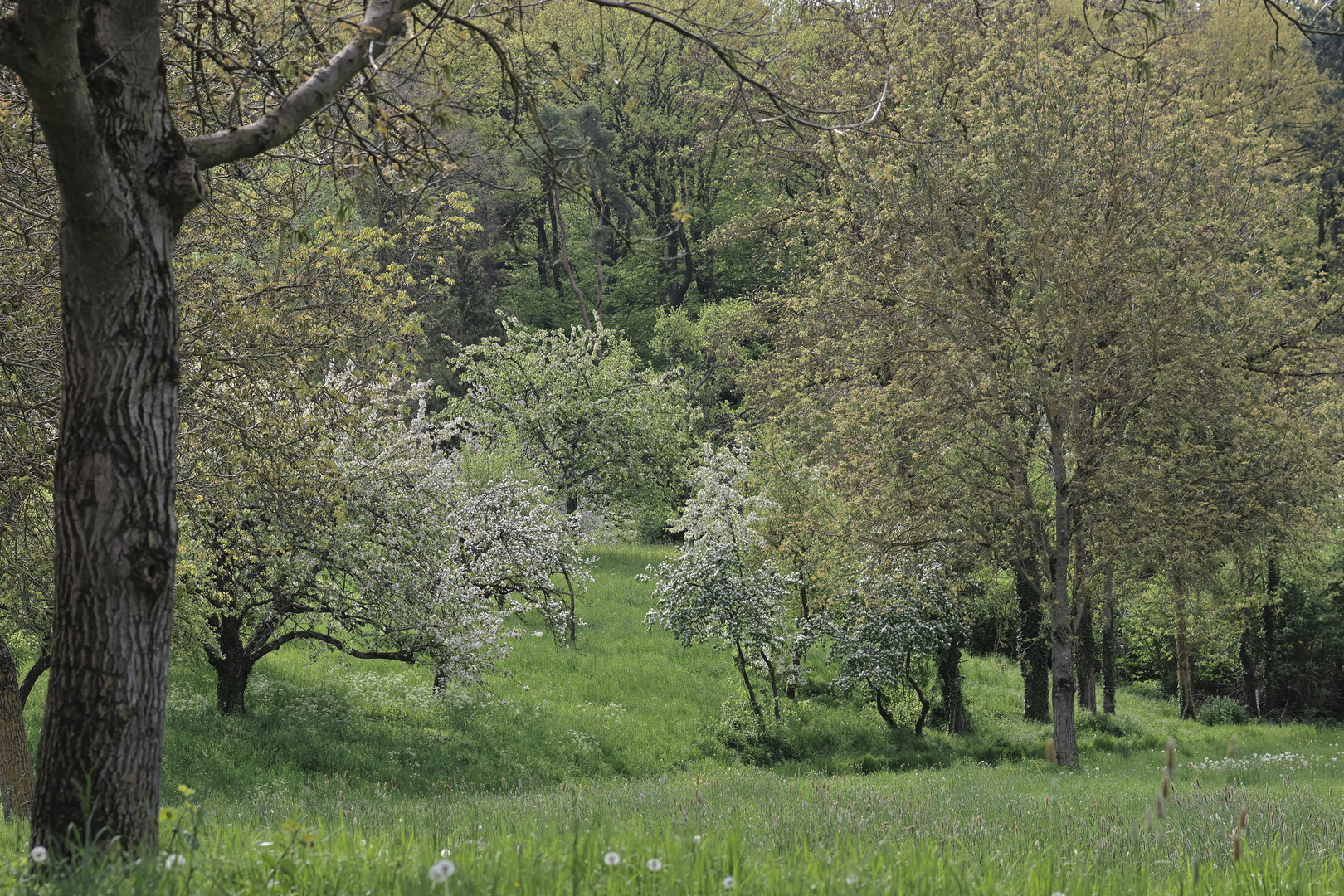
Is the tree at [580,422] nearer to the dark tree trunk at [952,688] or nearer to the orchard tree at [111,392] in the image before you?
the dark tree trunk at [952,688]

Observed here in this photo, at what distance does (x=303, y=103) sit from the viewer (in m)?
4.45

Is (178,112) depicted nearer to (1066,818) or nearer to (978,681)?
(1066,818)

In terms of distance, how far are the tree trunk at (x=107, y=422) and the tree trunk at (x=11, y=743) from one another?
7.82 metres

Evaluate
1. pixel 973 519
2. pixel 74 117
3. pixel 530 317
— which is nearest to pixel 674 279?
pixel 530 317

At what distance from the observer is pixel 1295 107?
35.9 meters

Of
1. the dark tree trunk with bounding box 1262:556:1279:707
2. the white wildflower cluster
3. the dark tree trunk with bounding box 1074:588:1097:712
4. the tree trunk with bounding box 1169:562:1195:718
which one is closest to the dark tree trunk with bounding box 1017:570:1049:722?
the dark tree trunk with bounding box 1074:588:1097:712

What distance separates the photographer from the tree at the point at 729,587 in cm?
1928

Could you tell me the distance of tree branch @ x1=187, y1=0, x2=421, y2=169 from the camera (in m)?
4.27

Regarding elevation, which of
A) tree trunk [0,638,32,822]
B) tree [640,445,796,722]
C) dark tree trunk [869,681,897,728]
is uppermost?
tree [640,445,796,722]

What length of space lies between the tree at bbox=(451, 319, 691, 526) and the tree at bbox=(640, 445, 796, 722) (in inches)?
492

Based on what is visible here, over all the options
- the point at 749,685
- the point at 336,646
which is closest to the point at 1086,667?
the point at 749,685

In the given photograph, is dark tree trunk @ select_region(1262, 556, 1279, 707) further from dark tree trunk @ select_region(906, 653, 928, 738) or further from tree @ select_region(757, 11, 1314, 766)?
tree @ select_region(757, 11, 1314, 766)

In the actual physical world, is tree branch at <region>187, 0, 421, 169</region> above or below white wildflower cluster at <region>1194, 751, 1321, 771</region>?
above

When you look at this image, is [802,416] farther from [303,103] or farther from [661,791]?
[303,103]
